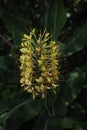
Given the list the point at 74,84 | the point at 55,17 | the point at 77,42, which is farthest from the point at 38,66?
the point at 55,17

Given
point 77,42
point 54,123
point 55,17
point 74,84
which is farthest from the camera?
point 55,17

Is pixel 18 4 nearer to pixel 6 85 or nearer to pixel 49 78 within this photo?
pixel 6 85

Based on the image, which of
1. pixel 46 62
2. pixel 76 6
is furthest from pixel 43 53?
pixel 76 6

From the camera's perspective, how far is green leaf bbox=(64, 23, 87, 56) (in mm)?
4922

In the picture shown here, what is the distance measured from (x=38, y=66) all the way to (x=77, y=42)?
1136mm

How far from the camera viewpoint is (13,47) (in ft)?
15.3

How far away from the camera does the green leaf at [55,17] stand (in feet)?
16.6

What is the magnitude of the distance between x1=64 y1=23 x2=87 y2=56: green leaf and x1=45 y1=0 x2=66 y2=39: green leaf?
19 centimetres

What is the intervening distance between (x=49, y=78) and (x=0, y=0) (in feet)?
9.35

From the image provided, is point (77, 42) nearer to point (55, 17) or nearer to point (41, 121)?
point (55, 17)

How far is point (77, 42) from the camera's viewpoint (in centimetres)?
497

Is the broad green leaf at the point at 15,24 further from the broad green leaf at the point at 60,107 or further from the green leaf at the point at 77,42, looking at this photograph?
the broad green leaf at the point at 60,107

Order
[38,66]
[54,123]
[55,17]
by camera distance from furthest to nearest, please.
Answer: [55,17], [54,123], [38,66]

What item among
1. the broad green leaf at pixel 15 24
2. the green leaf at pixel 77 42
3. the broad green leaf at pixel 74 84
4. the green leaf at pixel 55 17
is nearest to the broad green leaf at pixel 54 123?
the broad green leaf at pixel 74 84
